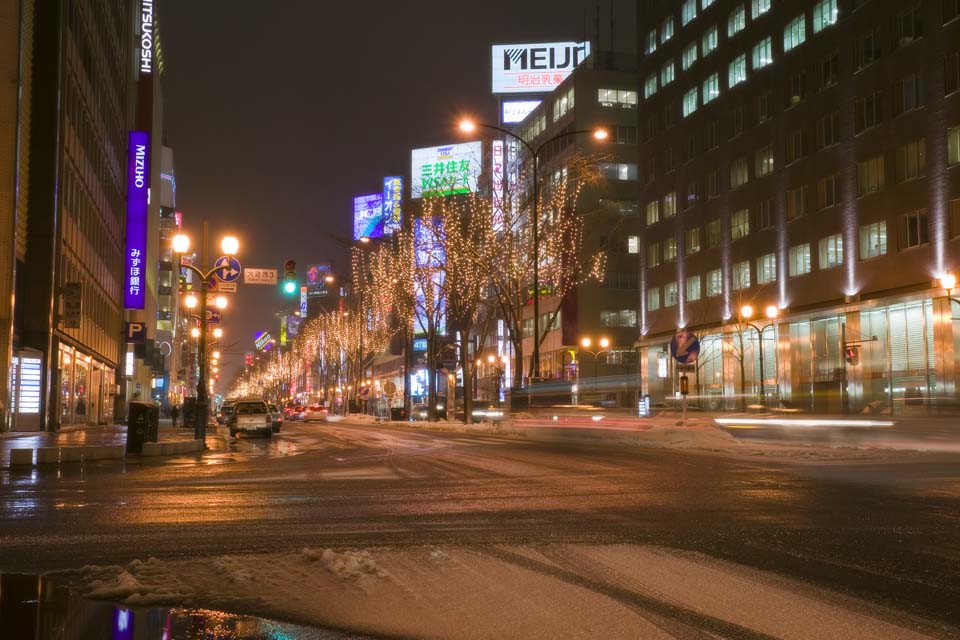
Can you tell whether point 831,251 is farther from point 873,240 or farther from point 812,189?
point 812,189

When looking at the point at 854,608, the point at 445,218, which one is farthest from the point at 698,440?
the point at 445,218

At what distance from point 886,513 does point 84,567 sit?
25.6ft

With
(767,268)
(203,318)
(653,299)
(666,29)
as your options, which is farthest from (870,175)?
(203,318)

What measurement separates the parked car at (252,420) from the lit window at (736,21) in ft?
134

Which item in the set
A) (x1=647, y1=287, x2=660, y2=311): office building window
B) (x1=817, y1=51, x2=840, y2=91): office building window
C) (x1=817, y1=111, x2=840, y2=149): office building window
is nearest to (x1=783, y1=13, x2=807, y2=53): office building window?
(x1=817, y1=51, x2=840, y2=91): office building window

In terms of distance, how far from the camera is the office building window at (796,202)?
5700 cm

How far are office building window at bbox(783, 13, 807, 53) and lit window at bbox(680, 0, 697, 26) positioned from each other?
12.1 metres

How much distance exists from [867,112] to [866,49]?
3324mm

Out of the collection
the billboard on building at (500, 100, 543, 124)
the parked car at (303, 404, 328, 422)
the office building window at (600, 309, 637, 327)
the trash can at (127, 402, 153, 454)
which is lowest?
the parked car at (303, 404, 328, 422)

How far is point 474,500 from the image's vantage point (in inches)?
478

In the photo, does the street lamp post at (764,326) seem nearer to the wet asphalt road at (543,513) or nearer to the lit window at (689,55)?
the lit window at (689,55)

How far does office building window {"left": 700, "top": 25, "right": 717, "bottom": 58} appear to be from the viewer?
2635 inches

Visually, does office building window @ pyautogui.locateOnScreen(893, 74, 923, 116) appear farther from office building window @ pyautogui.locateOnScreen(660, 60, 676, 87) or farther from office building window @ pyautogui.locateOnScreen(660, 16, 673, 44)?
office building window @ pyautogui.locateOnScreen(660, 16, 673, 44)

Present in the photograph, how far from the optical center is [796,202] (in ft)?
190
